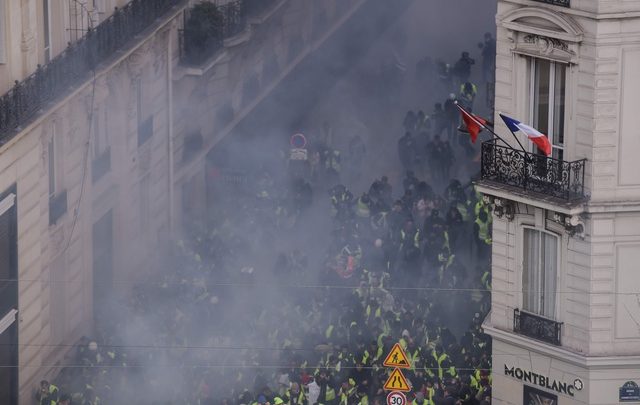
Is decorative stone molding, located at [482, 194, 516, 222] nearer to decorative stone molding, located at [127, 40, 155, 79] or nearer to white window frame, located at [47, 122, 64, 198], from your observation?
white window frame, located at [47, 122, 64, 198]

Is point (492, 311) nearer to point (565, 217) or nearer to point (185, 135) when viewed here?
point (565, 217)

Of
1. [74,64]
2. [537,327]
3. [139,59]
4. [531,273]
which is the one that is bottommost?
[537,327]

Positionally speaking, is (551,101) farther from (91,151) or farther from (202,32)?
(202,32)

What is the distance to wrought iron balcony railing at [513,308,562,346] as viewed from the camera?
5706cm

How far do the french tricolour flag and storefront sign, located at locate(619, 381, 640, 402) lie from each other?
4695 millimetres

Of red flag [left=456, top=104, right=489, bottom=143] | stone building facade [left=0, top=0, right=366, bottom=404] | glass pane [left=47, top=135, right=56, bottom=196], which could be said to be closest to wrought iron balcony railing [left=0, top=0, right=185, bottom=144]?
stone building facade [left=0, top=0, right=366, bottom=404]

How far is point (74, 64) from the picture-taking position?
65938 mm

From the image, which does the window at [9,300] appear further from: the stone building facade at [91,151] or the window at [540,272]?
the window at [540,272]

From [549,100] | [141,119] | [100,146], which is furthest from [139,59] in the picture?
[549,100]

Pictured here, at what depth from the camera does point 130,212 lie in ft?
232

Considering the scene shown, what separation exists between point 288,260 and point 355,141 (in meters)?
9.26

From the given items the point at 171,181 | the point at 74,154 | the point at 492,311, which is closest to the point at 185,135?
the point at 171,181

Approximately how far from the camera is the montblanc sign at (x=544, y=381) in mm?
56938

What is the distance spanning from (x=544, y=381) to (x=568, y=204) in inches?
153
